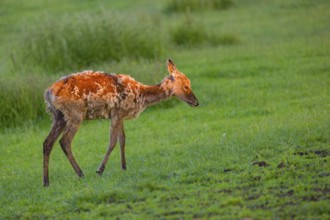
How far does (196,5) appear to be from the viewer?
1056 inches

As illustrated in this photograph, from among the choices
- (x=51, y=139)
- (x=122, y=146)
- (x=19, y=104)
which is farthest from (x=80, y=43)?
(x=51, y=139)

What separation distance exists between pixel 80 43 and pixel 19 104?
12.7 ft

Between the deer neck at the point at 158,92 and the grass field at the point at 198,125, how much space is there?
0.88 m

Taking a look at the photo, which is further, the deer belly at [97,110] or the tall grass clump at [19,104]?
the tall grass clump at [19,104]

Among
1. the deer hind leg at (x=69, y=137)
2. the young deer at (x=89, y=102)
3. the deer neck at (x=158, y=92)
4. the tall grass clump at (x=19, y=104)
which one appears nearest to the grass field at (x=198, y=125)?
the tall grass clump at (x=19, y=104)

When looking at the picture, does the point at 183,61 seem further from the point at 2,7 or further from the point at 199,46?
the point at 2,7

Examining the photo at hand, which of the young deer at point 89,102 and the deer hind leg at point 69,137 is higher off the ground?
the young deer at point 89,102

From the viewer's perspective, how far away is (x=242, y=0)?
27.8 m

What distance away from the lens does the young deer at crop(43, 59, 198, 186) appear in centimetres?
1048

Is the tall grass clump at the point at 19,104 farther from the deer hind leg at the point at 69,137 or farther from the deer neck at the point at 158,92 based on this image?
the deer hind leg at the point at 69,137

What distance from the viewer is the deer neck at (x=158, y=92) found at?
11.4m

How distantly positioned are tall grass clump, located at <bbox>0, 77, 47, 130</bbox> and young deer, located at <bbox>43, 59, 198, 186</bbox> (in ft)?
15.6

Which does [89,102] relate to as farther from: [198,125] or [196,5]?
[196,5]

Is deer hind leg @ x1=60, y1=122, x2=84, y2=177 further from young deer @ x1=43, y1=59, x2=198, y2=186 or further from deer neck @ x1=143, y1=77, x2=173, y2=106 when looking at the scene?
deer neck @ x1=143, y1=77, x2=173, y2=106
